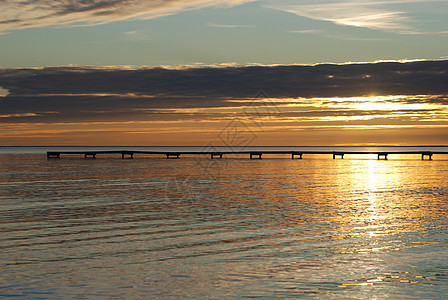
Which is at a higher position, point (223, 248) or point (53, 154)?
point (53, 154)

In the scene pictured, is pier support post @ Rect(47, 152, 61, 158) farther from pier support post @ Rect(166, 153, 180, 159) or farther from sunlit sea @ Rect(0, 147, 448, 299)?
sunlit sea @ Rect(0, 147, 448, 299)

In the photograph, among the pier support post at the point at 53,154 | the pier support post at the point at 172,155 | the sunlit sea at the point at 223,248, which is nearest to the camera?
the sunlit sea at the point at 223,248

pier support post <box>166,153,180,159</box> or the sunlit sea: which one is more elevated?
pier support post <box>166,153,180,159</box>

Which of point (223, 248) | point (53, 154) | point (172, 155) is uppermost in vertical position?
point (53, 154)

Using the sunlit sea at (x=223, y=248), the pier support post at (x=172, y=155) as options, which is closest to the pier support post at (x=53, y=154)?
the pier support post at (x=172, y=155)

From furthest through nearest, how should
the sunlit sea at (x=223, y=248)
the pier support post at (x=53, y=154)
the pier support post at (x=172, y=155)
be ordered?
the pier support post at (x=172, y=155) → the pier support post at (x=53, y=154) → the sunlit sea at (x=223, y=248)

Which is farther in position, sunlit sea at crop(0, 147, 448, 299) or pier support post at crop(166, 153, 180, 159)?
pier support post at crop(166, 153, 180, 159)

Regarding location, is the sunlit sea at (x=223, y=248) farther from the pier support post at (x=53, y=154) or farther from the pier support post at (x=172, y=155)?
the pier support post at (x=53, y=154)

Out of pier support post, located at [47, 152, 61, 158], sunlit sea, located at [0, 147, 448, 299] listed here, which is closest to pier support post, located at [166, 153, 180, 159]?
pier support post, located at [47, 152, 61, 158]

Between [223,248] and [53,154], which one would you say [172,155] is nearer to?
[53,154]

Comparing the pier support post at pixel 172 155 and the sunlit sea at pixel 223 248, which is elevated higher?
the pier support post at pixel 172 155

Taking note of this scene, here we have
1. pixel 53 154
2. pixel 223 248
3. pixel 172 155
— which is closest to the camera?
pixel 223 248

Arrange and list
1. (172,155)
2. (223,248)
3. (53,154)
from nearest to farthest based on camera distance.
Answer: (223,248), (53,154), (172,155)

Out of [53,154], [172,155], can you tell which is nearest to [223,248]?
[53,154]
